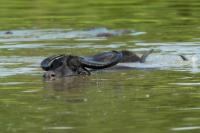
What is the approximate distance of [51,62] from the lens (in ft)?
40.1

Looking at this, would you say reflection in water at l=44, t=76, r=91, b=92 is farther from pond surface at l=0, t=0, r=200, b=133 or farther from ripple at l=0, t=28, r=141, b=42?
ripple at l=0, t=28, r=141, b=42

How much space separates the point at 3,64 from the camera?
13672mm

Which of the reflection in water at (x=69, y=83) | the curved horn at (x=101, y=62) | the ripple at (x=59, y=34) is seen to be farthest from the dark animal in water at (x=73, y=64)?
the ripple at (x=59, y=34)

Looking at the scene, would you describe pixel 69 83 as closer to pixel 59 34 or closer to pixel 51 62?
pixel 51 62

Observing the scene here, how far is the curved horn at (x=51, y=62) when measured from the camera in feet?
39.9

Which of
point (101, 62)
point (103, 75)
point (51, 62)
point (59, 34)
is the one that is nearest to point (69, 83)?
point (51, 62)

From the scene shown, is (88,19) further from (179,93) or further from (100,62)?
(179,93)

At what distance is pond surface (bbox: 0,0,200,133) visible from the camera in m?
8.89

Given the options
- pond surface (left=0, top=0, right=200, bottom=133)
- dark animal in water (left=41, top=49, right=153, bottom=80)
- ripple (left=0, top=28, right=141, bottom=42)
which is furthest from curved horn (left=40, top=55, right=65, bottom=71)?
ripple (left=0, top=28, right=141, bottom=42)

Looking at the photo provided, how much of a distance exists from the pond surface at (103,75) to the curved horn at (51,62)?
20 centimetres

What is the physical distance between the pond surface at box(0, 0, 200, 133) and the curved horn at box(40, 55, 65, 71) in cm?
20

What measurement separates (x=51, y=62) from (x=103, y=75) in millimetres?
771

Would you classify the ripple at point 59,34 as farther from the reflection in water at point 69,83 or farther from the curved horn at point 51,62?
the reflection in water at point 69,83

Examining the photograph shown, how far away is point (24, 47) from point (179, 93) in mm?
5952
